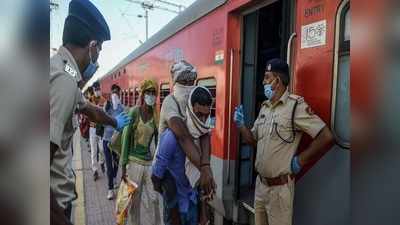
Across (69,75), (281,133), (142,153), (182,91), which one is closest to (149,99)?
(142,153)

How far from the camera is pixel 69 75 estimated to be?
3.94 feet

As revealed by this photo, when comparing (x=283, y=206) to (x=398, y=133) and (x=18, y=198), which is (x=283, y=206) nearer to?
(x=398, y=133)

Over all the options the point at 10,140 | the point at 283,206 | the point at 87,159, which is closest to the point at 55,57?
the point at 10,140

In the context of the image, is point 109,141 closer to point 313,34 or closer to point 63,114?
point 313,34

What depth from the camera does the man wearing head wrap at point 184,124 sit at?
2.47 meters

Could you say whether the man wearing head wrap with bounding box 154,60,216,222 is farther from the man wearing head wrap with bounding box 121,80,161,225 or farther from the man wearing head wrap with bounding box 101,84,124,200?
the man wearing head wrap with bounding box 101,84,124,200

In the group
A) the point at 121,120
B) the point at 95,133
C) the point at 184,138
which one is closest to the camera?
the point at 184,138

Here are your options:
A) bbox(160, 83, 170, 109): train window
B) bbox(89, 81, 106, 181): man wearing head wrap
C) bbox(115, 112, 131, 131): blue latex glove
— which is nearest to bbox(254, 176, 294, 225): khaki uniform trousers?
bbox(115, 112, 131, 131): blue latex glove

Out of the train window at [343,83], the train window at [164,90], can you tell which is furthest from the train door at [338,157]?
the train window at [164,90]

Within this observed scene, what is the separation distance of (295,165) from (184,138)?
75cm

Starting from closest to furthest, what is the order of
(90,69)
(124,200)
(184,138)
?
(90,69) < (184,138) < (124,200)

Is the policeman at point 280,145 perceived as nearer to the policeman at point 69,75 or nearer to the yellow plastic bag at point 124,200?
the yellow plastic bag at point 124,200

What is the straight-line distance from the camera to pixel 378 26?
25.4 inches

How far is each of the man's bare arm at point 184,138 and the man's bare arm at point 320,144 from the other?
0.73m
